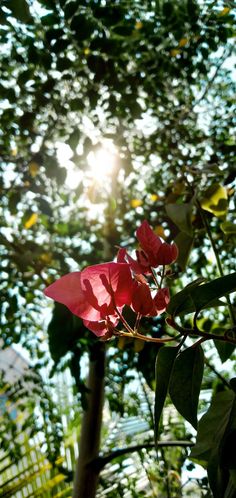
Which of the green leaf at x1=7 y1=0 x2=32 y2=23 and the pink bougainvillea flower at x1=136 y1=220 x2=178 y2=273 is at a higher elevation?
the green leaf at x1=7 y1=0 x2=32 y2=23

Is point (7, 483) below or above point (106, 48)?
below

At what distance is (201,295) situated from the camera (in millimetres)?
392

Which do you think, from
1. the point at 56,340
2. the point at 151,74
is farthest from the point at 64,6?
the point at 56,340

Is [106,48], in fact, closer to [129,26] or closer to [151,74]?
[129,26]

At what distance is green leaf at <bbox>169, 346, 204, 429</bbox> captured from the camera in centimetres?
39

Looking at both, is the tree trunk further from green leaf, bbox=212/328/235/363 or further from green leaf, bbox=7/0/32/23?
green leaf, bbox=7/0/32/23

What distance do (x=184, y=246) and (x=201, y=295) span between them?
317mm

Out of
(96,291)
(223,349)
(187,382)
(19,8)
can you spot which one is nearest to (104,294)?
(96,291)

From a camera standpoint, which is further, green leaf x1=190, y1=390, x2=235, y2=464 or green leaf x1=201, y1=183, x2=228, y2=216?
green leaf x1=201, y1=183, x2=228, y2=216

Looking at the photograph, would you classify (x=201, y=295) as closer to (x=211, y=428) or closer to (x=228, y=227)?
(x=211, y=428)

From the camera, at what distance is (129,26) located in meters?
1.27

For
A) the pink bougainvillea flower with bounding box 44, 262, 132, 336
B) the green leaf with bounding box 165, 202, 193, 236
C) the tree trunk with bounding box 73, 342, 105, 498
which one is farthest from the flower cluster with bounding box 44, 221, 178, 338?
the tree trunk with bounding box 73, 342, 105, 498

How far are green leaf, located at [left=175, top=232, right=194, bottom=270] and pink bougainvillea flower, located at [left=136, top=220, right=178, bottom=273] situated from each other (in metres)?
0.22

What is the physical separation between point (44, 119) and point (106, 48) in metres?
0.70
